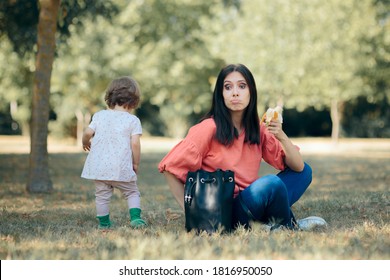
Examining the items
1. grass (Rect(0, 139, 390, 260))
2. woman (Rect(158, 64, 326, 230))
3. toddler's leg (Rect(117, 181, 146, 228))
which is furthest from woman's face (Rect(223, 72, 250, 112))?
toddler's leg (Rect(117, 181, 146, 228))

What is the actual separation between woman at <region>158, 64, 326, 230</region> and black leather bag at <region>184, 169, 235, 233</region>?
0.66 feet

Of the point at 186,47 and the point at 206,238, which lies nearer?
the point at 206,238

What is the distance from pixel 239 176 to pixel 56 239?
154 cm

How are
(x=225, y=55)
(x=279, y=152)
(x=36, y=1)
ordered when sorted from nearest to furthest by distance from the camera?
(x=279, y=152)
(x=36, y=1)
(x=225, y=55)

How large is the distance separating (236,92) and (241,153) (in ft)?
1.66

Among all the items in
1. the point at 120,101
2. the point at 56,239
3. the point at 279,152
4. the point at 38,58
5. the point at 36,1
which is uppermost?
the point at 36,1

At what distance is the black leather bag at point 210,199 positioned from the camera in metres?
4.35

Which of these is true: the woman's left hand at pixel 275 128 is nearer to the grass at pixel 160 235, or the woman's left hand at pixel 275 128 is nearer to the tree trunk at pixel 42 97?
the grass at pixel 160 235

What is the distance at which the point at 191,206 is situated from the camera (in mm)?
4422

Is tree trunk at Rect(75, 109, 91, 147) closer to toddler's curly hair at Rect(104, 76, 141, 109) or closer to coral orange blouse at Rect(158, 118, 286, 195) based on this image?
toddler's curly hair at Rect(104, 76, 141, 109)

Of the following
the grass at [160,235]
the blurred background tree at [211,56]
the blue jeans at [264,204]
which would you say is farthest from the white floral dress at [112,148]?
the blurred background tree at [211,56]

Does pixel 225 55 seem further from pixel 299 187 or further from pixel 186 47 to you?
pixel 299 187
